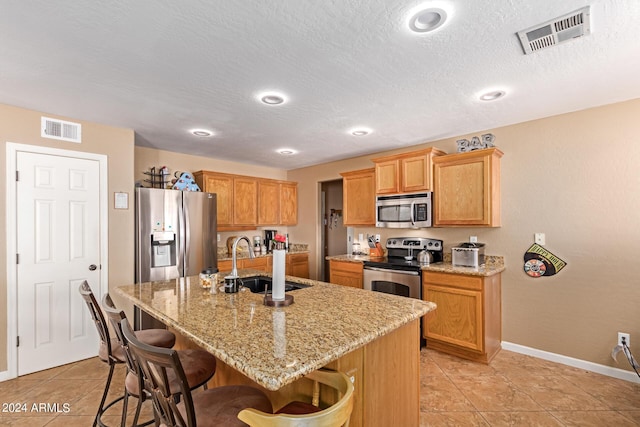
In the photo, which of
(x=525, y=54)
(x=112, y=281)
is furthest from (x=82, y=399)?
(x=525, y=54)

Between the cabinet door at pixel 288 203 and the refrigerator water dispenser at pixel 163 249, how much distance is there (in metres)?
2.16

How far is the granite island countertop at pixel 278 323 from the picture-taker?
1.05 metres

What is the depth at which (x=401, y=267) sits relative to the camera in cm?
351

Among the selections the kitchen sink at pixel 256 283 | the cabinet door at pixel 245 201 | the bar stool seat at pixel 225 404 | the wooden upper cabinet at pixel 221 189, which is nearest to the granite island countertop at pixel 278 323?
the bar stool seat at pixel 225 404

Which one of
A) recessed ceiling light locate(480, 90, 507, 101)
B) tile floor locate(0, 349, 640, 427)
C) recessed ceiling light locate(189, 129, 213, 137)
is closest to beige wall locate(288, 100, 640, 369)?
tile floor locate(0, 349, 640, 427)

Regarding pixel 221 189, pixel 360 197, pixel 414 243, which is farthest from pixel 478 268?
pixel 221 189

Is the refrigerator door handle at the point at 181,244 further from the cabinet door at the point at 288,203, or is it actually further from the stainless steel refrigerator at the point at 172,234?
the cabinet door at the point at 288,203

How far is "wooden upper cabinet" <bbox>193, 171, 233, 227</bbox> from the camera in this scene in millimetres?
4559

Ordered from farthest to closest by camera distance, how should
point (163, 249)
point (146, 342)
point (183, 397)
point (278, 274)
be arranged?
point (163, 249) < point (146, 342) < point (278, 274) < point (183, 397)

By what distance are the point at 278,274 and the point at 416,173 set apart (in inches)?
102

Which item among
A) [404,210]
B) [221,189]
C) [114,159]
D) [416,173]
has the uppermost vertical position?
[114,159]

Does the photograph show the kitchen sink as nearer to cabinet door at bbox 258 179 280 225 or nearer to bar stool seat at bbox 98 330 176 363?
bar stool seat at bbox 98 330 176 363

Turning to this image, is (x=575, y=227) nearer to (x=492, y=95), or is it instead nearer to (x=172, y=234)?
(x=492, y=95)

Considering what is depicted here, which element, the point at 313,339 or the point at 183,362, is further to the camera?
the point at 183,362
